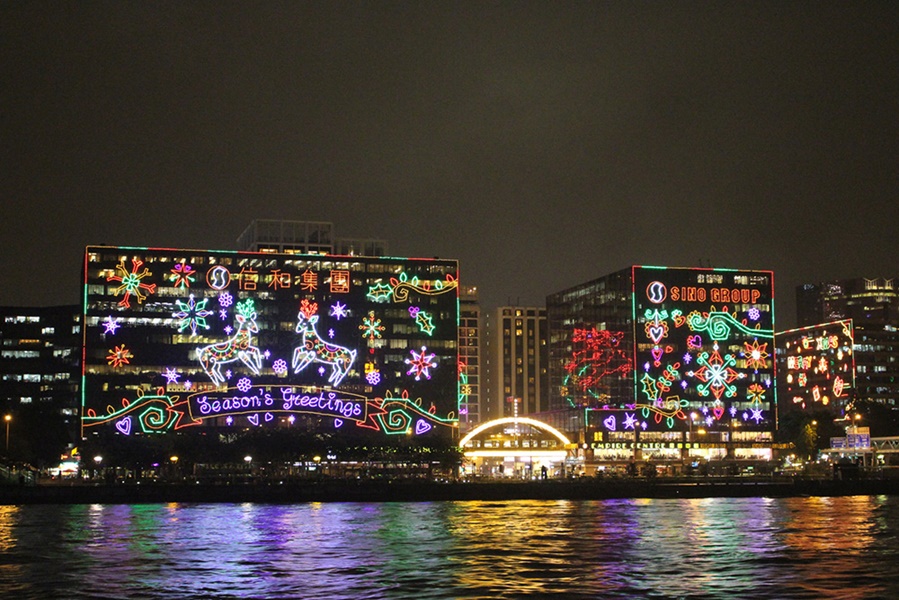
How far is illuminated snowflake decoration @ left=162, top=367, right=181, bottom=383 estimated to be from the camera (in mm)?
197875

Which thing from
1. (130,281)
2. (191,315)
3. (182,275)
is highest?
(182,275)

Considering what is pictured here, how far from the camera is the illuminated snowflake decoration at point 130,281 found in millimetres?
197500

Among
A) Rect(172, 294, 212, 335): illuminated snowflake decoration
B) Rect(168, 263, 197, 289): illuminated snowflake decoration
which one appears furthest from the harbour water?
Rect(168, 263, 197, 289): illuminated snowflake decoration

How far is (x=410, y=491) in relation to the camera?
495ft

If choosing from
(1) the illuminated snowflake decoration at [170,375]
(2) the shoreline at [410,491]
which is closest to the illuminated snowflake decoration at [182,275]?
(1) the illuminated snowflake decoration at [170,375]

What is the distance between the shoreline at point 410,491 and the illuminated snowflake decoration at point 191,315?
47987 mm

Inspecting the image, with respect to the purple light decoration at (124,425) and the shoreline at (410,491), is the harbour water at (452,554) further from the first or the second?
the purple light decoration at (124,425)

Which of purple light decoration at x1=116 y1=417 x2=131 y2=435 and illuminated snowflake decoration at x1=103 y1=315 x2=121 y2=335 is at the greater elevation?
illuminated snowflake decoration at x1=103 y1=315 x2=121 y2=335

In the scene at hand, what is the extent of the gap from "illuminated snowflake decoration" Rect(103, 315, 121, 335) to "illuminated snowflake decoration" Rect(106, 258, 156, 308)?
2.94 m

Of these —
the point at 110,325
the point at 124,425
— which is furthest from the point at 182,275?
the point at 124,425

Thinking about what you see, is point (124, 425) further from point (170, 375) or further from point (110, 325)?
point (110, 325)

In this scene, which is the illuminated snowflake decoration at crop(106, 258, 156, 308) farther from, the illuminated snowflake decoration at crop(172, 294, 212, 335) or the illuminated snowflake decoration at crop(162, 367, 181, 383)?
the illuminated snowflake decoration at crop(162, 367, 181, 383)

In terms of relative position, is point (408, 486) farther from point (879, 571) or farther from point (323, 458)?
point (879, 571)

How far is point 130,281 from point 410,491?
71.6 metres
